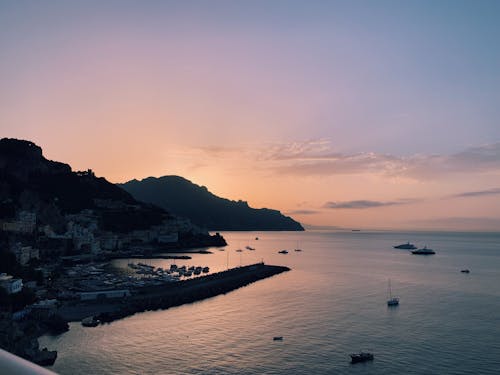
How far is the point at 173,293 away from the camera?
184 feet

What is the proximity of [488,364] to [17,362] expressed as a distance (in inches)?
1380

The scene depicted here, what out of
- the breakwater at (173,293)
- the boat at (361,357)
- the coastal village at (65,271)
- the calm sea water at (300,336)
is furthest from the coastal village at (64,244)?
the boat at (361,357)

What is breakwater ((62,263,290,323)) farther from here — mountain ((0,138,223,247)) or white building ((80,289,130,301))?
mountain ((0,138,223,247))

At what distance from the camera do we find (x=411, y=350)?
3266 cm

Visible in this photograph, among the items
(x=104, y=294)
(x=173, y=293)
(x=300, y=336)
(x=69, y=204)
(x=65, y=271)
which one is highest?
(x=69, y=204)

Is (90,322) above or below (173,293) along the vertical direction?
below

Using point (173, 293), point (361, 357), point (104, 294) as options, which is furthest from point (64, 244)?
point (361, 357)

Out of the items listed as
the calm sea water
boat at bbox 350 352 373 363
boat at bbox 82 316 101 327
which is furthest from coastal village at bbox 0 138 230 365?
boat at bbox 350 352 373 363

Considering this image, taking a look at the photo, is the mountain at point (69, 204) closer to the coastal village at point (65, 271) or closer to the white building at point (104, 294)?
the coastal village at point (65, 271)

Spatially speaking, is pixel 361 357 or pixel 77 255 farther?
pixel 77 255

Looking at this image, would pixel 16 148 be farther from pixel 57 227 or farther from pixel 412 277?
pixel 412 277

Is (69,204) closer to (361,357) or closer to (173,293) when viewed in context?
(173,293)

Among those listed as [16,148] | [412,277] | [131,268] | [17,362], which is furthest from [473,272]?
[16,148]

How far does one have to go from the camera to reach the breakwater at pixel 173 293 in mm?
44616
